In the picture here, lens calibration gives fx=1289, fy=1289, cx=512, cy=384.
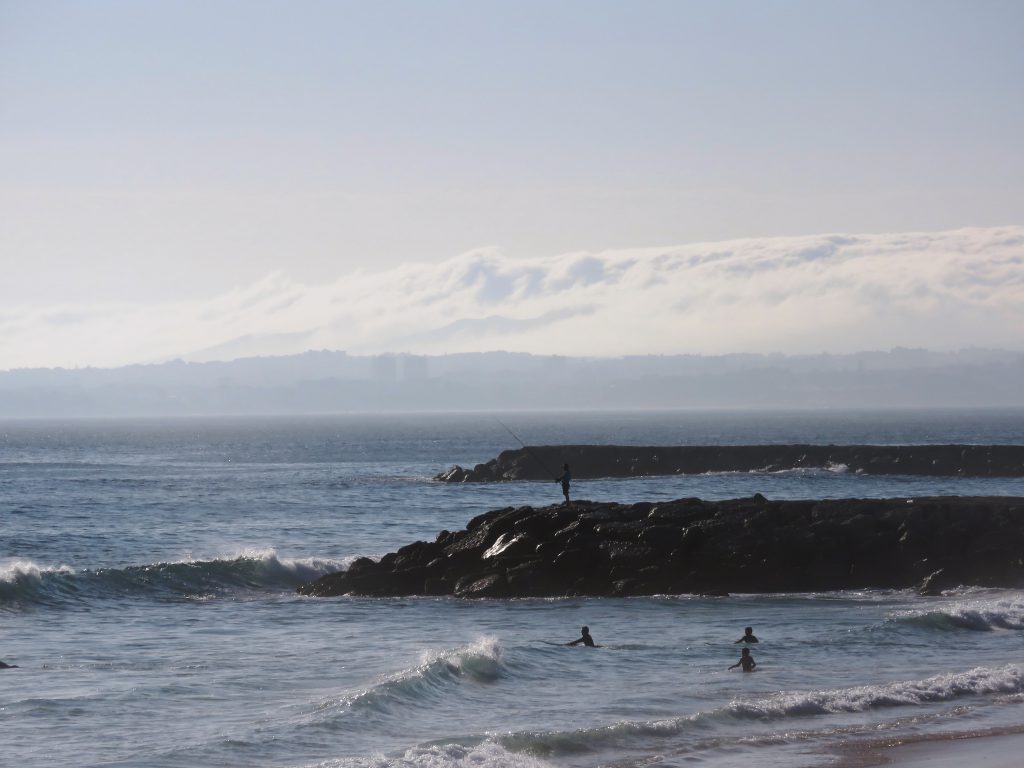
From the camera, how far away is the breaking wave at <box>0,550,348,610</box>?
1310 inches

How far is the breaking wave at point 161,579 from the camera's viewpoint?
33.3 meters

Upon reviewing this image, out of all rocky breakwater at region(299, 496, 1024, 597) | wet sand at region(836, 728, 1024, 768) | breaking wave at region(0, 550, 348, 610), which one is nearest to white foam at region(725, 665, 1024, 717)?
wet sand at region(836, 728, 1024, 768)

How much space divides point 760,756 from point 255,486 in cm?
6396

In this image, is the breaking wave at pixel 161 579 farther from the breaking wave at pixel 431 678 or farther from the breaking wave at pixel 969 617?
the breaking wave at pixel 969 617

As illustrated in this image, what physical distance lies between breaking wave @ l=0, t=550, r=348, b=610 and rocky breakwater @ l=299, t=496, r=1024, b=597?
2578mm

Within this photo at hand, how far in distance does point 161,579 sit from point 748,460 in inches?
2276

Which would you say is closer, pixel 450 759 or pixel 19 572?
pixel 450 759

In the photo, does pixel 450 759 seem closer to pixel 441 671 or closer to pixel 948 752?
pixel 441 671

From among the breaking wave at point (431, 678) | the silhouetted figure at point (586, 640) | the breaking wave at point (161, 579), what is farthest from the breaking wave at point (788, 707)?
the breaking wave at point (161, 579)

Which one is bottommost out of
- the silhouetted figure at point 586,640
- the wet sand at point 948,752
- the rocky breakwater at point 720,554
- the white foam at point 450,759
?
the white foam at point 450,759

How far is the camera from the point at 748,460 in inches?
3450

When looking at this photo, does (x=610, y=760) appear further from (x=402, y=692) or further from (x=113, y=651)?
(x=113, y=651)

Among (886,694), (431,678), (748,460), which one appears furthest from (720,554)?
Answer: (748,460)

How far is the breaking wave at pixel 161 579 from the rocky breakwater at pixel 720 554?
2.58m
